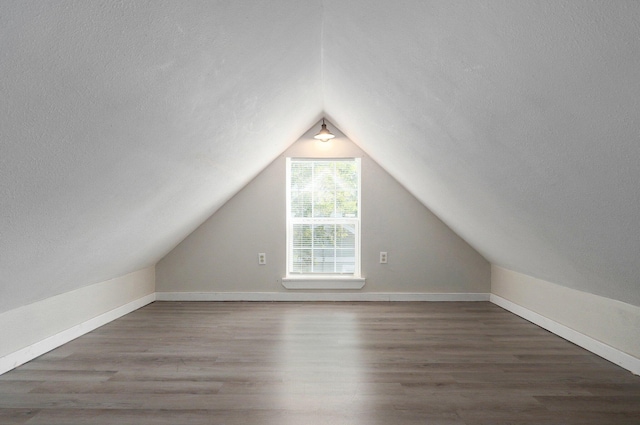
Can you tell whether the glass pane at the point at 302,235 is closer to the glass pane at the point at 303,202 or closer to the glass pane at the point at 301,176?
the glass pane at the point at 303,202

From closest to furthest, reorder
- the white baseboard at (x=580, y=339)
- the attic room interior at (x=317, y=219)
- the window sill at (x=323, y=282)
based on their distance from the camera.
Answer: the attic room interior at (x=317, y=219), the white baseboard at (x=580, y=339), the window sill at (x=323, y=282)

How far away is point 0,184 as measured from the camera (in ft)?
5.46

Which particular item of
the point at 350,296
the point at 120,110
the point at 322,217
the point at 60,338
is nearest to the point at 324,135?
A: the point at 322,217

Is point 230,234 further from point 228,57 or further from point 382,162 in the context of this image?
point 228,57

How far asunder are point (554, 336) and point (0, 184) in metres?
3.95

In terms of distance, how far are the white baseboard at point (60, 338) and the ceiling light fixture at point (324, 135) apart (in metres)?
2.71

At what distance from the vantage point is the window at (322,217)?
211 inches

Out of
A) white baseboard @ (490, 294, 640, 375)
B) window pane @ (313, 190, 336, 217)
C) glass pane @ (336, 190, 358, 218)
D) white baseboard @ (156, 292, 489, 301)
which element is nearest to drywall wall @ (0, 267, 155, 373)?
white baseboard @ (156, 292, 489, 301)

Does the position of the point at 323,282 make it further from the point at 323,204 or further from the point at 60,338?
the point at 60,338

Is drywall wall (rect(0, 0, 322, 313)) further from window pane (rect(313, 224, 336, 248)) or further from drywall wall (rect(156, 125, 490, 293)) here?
window pane (rect(313, 224, 336, 248))

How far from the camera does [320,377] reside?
279 centimetres

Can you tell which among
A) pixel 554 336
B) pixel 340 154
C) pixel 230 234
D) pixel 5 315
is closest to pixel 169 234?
pixel 230 234

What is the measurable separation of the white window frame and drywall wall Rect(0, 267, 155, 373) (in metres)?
1.69

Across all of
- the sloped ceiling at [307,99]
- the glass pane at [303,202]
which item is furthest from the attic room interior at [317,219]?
the glass pane at [303,202]
